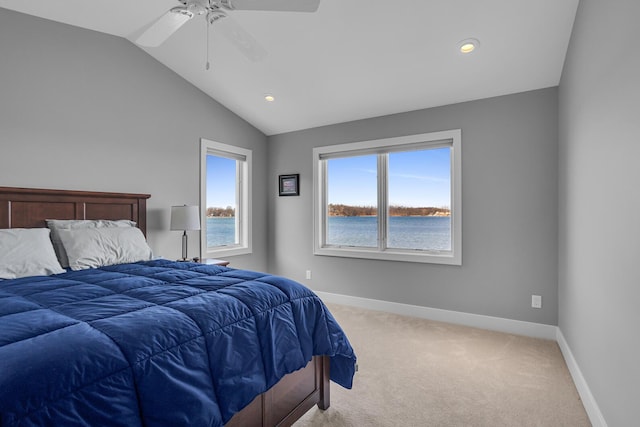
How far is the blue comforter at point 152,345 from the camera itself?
93 centimetres

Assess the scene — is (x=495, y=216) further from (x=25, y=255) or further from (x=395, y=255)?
(x=25, y=255)

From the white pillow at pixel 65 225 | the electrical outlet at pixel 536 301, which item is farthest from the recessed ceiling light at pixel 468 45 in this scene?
the white pillow at pixel 65 225

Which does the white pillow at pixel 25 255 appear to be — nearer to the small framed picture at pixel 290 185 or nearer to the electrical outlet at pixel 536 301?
the small framed picture at pixel 290 185

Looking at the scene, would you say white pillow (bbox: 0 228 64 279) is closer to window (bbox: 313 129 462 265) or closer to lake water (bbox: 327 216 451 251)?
window (bbox: 313 129 462 265)

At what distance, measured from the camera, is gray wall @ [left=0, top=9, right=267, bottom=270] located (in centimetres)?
262

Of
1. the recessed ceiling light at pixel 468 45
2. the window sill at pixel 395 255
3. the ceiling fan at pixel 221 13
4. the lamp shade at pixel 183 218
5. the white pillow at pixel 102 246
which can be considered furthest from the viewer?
the window sill at pixel 395 255

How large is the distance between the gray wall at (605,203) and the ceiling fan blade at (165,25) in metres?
2.24

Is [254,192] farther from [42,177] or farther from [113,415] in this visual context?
[113,415]

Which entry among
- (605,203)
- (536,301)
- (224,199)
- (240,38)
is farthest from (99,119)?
(536,301)

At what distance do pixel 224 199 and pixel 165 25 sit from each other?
253cm

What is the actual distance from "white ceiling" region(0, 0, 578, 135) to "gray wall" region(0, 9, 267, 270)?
18 cm

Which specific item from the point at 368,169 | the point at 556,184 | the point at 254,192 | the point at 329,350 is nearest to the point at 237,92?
the point at 254,192

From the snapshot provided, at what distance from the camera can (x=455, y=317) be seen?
3514mm

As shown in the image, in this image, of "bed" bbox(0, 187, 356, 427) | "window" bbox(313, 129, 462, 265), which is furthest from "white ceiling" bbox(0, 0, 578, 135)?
"bed" bbox(0, 187, 356, 427)
